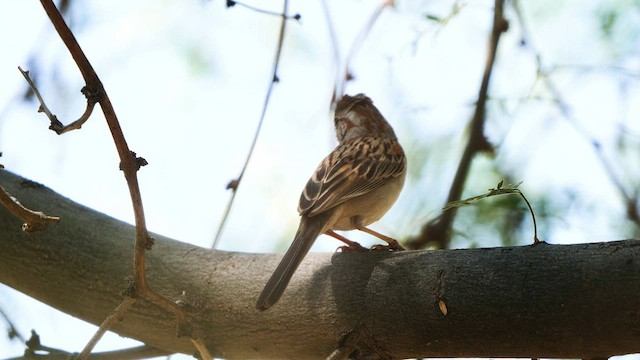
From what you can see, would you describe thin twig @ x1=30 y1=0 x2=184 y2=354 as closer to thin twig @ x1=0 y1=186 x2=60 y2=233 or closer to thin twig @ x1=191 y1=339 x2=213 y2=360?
thin twig @ x1=0 y1=186 x2=60 y2=233

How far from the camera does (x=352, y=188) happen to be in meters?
4.92

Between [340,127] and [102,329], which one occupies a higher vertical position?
[340,127]

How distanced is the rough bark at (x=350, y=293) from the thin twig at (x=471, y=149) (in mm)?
1513

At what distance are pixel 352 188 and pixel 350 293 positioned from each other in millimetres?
1515

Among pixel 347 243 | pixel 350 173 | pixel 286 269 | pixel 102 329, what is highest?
pixel 350 173

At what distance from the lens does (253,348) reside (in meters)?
3.70

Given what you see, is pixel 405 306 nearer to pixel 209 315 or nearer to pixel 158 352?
pixel 209 315

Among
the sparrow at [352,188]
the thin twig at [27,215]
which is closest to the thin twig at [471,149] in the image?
the sparrow at [352,188]

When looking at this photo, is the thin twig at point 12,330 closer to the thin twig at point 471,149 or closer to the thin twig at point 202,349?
the thin twig at point 202,349

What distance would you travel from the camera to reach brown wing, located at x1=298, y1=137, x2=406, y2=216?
4.70 m

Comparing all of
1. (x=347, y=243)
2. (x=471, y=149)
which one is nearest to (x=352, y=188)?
(x=347, y=243)

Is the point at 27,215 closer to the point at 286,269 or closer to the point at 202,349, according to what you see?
the point at 202,349

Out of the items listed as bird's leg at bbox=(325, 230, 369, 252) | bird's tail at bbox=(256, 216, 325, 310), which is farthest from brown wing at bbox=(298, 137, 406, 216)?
bird's tail at bbox=(256, 216, 325, 310)

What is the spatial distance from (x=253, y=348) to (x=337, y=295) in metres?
0.52
